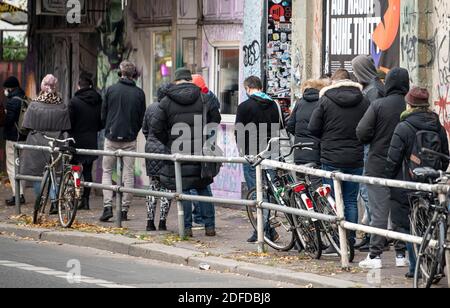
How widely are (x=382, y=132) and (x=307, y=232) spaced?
144 centimetres

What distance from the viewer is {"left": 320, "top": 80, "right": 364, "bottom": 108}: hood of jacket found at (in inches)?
533

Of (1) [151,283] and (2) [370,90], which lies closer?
(1) [151,283]

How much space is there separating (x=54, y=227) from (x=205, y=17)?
501 cm

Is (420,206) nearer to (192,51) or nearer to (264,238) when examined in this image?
(264,238)

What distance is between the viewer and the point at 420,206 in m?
11.4

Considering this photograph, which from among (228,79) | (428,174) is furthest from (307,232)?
(228,79)

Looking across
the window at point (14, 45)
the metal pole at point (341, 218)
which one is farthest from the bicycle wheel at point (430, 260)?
the window at point (14, 45)

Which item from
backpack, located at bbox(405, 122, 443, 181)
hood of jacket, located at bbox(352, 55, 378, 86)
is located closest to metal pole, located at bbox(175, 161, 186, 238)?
hood of jacket, located at bbox(352, 55, 378, 86)

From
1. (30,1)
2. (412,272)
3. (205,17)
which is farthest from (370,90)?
(30,1)

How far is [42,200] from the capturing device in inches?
674

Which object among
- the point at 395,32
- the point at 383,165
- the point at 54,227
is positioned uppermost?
the point at 395,32

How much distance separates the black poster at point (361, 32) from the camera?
16391 millimetres

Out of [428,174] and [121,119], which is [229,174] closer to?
[121,119]

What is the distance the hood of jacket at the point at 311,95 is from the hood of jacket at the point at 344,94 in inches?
48.9
